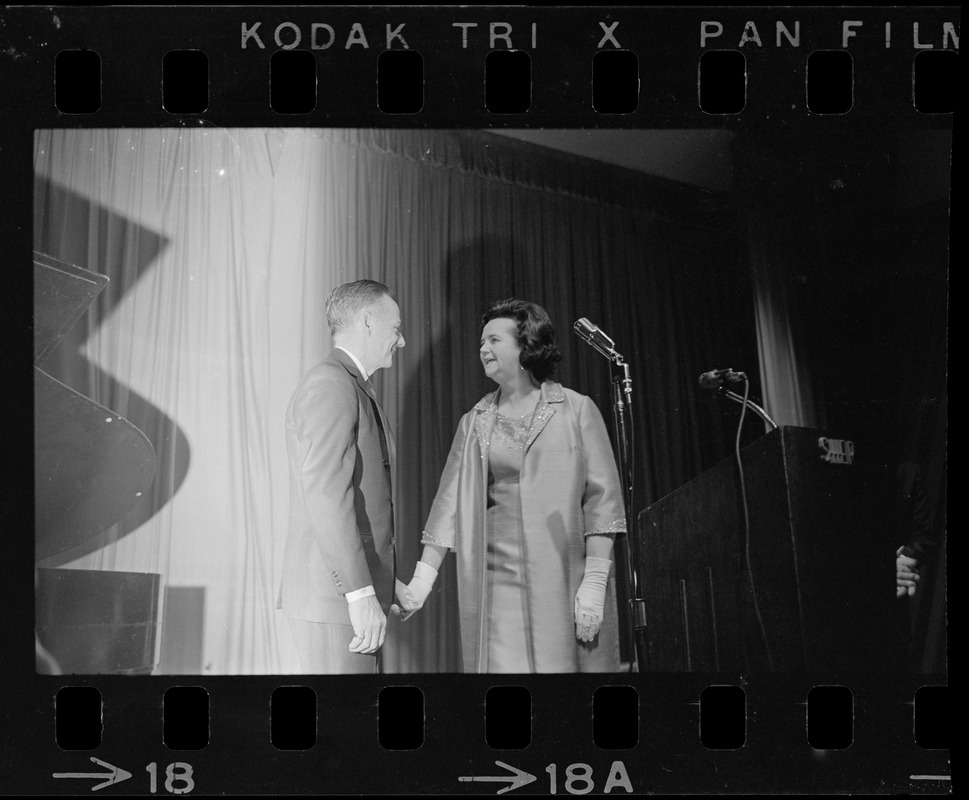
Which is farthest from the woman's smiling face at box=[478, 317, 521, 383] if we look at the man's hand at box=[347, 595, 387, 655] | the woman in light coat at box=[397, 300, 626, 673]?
the man's hand at box=[347, 595, 387, 655]

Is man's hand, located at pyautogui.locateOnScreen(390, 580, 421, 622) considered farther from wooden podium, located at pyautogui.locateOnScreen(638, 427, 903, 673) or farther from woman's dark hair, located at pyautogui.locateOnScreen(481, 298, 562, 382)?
woman's dark hair, located at pyautogui.locateOnScreen(481, 298, 562, 382)

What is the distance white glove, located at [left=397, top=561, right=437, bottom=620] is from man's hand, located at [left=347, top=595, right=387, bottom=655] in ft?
0.23

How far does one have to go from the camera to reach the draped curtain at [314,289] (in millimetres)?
3170

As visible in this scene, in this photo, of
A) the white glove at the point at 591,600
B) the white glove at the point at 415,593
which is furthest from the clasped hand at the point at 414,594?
the white glove at the point at 591,600

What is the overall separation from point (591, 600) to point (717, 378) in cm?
77

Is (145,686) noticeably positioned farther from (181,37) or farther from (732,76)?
(732,76)

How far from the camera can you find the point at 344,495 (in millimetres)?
3090

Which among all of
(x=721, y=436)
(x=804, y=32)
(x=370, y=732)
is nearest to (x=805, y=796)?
(x=721, y=436)

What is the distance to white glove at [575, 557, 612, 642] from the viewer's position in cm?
311

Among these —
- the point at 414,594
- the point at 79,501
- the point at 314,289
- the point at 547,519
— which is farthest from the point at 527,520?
the point at 79,501

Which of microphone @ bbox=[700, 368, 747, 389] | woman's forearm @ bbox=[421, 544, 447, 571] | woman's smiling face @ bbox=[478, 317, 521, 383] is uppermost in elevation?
woman's smiling face @ bbox=[478, 317, 521, 383]

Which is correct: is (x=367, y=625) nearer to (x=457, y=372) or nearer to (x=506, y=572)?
(x=506, y=572)

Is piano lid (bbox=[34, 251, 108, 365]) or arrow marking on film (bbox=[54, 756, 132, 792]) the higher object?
piano lid (bbox=[34, 251, 108, 365])

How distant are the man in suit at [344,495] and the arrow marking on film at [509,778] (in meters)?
0.45
